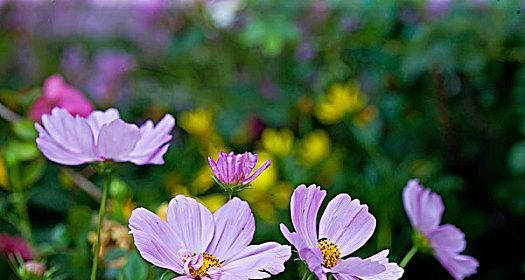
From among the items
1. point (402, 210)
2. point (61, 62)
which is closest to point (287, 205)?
point (402, 210)

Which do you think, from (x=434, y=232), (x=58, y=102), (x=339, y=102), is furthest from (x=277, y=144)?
(x=434, y=232)

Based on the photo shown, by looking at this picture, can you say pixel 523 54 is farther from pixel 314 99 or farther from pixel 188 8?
pixel 188 8

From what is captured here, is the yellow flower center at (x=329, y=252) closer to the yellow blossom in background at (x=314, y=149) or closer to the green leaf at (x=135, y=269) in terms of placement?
the green leaf at (x=135, y=269)

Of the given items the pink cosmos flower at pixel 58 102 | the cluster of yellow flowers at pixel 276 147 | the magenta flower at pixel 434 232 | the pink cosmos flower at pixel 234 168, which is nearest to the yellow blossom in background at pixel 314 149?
the cluster of yellow flowers at pixel 276 147

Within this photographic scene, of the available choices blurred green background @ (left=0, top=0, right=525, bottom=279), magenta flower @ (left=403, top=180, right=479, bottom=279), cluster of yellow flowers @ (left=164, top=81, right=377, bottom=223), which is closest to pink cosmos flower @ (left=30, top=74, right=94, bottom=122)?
blurred green background @ (left=0, top=0, right=525, bottom=279)

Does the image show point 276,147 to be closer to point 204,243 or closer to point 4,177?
point 4,177

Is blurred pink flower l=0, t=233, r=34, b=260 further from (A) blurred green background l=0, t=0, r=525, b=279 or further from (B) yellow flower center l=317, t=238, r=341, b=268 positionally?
(B) yellow flower center l=317, t=238, r=341, b=268
